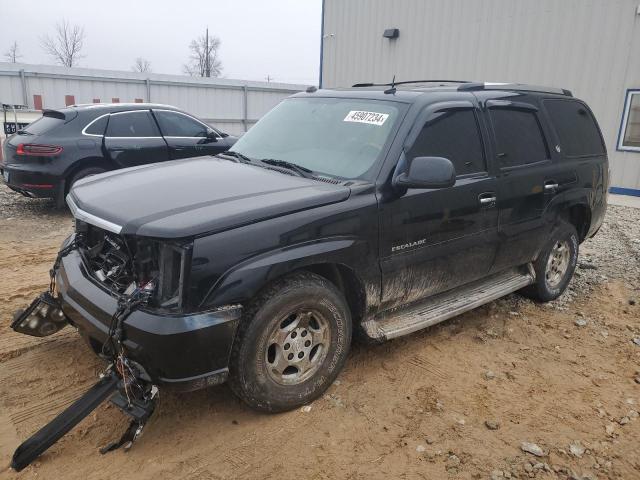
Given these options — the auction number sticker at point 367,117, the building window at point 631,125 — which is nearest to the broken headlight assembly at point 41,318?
the auction number sticker at point 367,117

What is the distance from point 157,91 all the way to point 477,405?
16148 mm

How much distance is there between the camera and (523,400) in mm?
3410

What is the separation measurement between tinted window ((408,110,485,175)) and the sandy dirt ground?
1451 mm

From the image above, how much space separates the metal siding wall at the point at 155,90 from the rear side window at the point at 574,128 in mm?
10649

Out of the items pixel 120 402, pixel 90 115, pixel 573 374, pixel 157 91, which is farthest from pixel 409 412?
pixel 157 91

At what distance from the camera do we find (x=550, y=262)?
4910 mm

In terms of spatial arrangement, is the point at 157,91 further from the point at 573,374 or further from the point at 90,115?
the point at 573,374

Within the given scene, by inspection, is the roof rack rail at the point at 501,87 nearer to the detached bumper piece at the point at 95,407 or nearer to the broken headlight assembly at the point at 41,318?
the detached bumper piece at the point at 95,407

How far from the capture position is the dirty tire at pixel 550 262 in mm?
4773

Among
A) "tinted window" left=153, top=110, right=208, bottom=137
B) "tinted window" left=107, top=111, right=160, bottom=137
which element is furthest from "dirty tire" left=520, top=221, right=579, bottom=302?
"tinted window" left=107, top=111, right=160, bottom=137

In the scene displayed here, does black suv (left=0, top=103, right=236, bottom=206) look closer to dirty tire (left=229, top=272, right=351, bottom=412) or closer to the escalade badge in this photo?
the escalade badge

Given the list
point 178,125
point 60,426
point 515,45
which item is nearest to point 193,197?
point 60,426

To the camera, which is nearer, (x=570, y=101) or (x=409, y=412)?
(x=409, y=412)

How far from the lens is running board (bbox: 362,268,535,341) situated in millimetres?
3494
